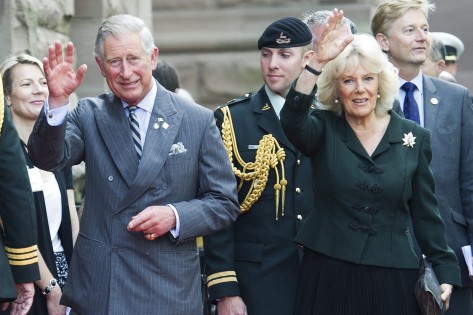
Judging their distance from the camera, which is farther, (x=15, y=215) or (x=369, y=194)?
(x=369, y=194)

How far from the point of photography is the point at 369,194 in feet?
17.9

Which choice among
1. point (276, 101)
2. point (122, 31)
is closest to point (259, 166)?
point (276, 101)

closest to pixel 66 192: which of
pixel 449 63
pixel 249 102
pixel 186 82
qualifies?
pixel 249 102

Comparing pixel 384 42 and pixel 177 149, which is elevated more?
pixel 384 42

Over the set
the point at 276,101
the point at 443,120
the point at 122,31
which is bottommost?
the point at 443,120

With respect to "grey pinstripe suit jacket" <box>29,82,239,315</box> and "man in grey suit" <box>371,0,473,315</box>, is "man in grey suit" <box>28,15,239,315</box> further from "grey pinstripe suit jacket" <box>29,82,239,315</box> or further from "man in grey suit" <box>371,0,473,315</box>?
"man in grey suit" <box>371,0,473,315</box>

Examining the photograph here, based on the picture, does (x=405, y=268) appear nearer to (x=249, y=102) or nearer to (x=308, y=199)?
(x=308, y=199)

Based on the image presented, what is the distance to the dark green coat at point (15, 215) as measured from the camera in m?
5.20

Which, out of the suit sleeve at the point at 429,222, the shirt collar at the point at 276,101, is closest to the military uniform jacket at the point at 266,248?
the shirt collar at the point at 276,101

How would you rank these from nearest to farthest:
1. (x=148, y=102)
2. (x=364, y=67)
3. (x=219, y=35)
Answer: (x=148, y=102), (x=364, y=67), (x=219, y=35)

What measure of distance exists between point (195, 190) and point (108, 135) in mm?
422

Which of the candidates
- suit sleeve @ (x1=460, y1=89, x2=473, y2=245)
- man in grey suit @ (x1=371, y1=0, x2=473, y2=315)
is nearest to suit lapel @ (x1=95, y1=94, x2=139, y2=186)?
man in grey suit @ (x1=371, y1=0, x2=473, y2=315)

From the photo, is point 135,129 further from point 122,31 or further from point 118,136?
point 122,31

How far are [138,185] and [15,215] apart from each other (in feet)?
1.67
